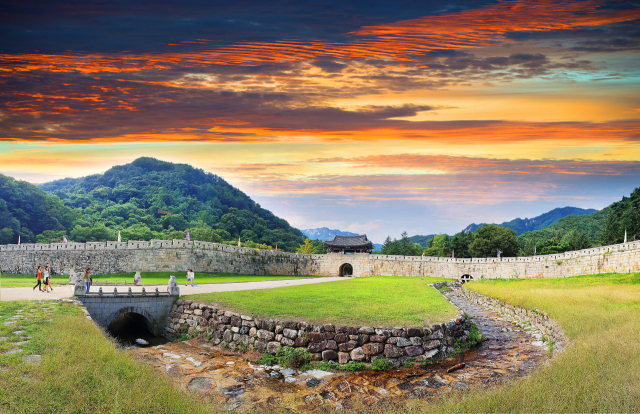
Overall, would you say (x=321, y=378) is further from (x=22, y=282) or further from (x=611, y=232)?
(x=611, y=232)

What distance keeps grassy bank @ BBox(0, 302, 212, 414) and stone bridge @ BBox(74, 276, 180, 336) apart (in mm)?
5292

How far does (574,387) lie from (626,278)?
77.7ft

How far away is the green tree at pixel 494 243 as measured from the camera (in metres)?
54.0

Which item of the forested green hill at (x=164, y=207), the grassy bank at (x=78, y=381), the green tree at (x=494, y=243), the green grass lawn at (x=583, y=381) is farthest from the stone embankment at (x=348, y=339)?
the forested green hill at (x=164, y=207)

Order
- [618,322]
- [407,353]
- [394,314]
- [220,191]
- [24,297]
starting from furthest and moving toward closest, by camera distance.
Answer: [220,191], [24,297], [394,314], [618,322], [407,353]

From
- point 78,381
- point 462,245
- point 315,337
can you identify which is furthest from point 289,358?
point 462,245

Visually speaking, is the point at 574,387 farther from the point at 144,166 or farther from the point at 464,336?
the point at 144,166

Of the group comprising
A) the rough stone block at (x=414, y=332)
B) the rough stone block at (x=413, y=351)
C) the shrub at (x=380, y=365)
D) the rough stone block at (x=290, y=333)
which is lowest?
the shrub at (x=380, y=365)

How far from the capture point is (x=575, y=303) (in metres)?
15.4

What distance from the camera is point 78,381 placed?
7070 mm

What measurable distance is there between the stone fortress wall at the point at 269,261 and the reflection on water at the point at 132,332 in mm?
13622

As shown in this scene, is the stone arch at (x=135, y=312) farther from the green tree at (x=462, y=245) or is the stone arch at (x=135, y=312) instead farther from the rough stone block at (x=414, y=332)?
the green tree at (x=462, y=245)

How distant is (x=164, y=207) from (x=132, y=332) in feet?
213

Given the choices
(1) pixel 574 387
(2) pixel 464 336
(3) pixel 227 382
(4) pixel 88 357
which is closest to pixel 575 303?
(2) pixel 464 336
